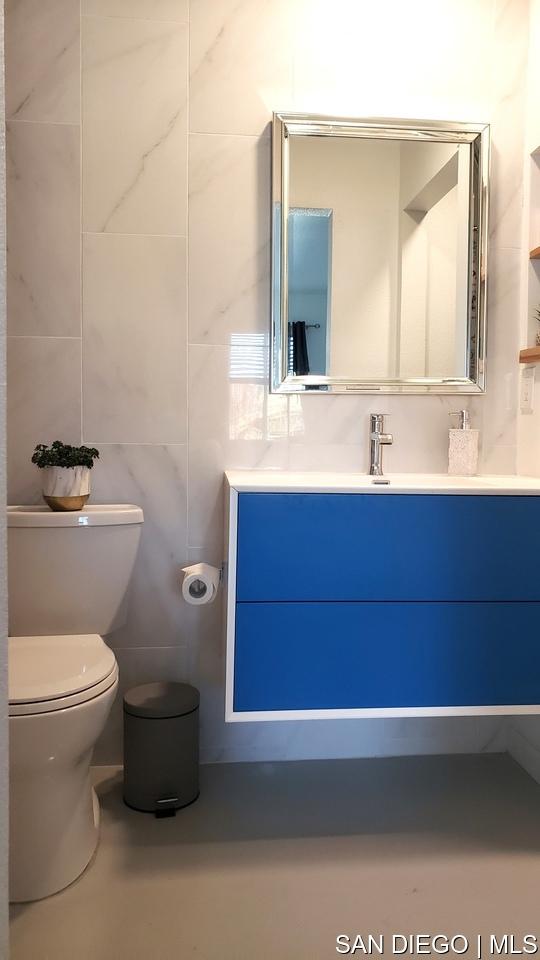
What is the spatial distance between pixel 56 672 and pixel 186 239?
4.15ft

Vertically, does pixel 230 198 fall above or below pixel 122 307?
above

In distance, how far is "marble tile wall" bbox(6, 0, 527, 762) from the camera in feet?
6.66

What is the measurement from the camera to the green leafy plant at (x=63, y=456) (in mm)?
1905

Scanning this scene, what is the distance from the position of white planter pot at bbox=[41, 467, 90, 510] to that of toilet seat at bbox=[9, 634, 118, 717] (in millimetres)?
356

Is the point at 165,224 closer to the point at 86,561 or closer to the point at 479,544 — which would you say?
the point at 86,561

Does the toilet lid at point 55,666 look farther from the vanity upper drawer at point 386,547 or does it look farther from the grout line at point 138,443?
the grout line at point 138,443

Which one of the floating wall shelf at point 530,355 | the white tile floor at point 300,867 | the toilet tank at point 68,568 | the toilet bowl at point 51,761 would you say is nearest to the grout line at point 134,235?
the toilet tank at point 68,568

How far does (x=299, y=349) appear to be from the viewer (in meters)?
2.12

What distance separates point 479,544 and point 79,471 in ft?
3.50

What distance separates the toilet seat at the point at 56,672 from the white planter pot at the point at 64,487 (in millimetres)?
356

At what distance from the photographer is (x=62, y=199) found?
203 cm

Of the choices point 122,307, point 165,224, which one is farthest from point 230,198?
point 122,307

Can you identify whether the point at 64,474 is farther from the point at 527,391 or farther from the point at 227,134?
the point at 527,391

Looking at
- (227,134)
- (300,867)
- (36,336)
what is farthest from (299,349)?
(300,867)
